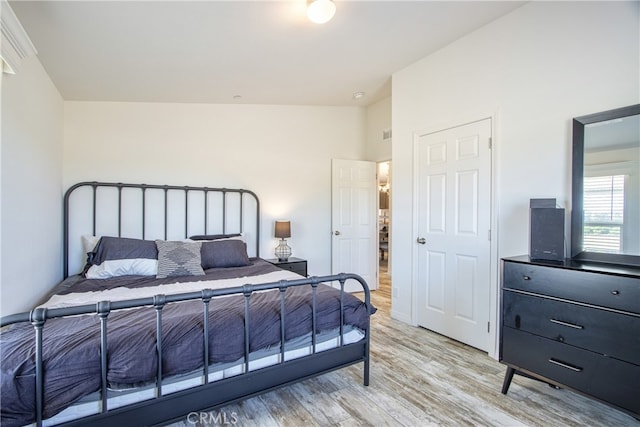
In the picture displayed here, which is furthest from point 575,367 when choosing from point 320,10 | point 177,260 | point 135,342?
point 177,260

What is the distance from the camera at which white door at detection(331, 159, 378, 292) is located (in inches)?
184

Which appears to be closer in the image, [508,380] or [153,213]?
[508,380]

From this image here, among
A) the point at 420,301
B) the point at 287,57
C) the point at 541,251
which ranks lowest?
the point at 420,301

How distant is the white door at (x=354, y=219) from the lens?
4664 mm

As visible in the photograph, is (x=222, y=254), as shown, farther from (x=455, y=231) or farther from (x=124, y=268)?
(x=455, y=231)

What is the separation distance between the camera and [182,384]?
156cm

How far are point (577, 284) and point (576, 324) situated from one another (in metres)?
0.23

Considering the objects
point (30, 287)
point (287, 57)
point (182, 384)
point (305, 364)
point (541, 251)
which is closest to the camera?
point (182, 384)

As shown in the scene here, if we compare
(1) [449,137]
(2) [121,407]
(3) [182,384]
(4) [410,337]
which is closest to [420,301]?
(4) [410,337]

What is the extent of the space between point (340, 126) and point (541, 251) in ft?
11.2

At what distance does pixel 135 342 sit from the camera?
144 cm

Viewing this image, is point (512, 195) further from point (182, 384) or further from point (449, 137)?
point (182, 384)

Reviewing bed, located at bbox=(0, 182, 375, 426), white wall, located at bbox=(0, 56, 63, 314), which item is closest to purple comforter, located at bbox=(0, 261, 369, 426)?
bed, located at bbox=(0, 182, 375, 426)

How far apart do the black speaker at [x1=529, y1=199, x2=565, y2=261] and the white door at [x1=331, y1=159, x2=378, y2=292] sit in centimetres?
278
